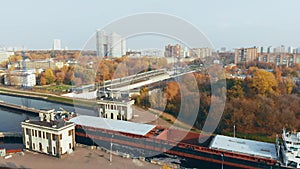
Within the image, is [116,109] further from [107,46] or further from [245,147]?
[107,46]

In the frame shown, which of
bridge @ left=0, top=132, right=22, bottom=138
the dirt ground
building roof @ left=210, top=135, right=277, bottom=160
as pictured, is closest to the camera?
the dirt ground

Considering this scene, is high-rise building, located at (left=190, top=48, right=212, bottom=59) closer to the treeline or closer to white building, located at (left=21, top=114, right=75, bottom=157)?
the treeline

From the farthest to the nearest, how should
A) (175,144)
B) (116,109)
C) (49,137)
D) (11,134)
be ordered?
(116,109) → (11,134) → (175,144) → (49,137)

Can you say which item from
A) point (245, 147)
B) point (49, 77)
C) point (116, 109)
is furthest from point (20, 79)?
point (245, 147)

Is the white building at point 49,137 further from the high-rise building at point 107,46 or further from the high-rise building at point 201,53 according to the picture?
the high-rise building at point 201,53

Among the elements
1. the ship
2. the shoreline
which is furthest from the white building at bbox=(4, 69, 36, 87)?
the ship

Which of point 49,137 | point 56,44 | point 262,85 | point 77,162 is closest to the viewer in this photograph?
point 77,162
